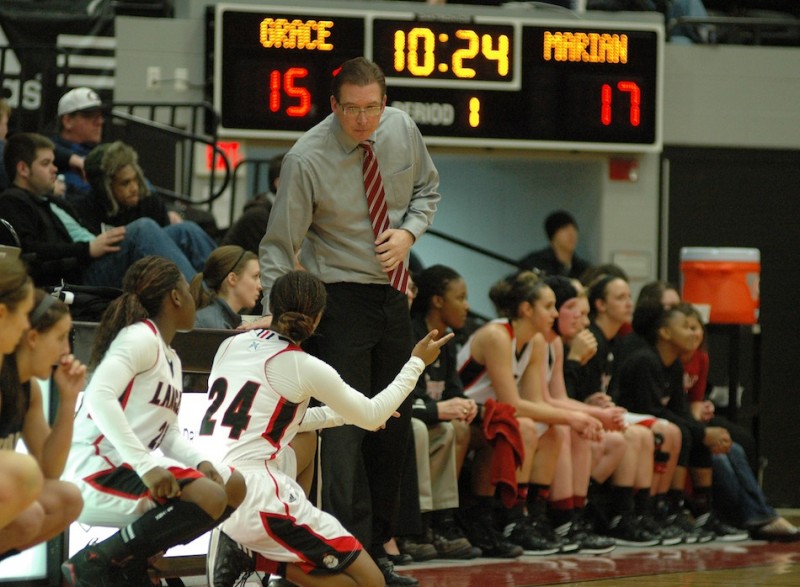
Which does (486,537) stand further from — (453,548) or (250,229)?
(250,229)

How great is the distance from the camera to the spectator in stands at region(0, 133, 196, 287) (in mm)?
5574

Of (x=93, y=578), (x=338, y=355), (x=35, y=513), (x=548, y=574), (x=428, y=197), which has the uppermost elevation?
(x=428, y=197)

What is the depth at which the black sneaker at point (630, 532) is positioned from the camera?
21.5 ft

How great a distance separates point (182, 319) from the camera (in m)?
3.93

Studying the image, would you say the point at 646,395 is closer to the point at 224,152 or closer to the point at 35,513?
the point at 224,152

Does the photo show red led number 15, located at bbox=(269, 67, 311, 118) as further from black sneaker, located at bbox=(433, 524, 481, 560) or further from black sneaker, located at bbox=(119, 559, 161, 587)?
black sneaker, located at bbox=(119, 559, 161, 587)

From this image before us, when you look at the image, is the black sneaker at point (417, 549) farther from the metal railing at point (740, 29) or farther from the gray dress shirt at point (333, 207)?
the metal railing at point (740, 29)

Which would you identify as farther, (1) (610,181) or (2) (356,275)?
(1) (610,181)

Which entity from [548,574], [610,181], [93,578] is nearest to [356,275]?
[93,578]

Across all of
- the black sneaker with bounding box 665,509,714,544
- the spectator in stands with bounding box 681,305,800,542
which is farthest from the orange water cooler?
the black sneaker with bounding box 665,509,714,544

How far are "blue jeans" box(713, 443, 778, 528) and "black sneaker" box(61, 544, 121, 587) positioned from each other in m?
4.27

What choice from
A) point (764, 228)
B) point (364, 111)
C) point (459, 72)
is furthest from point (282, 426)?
point (764, 228)

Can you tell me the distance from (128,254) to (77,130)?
1771mm

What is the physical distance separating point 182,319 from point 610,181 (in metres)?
5.63
